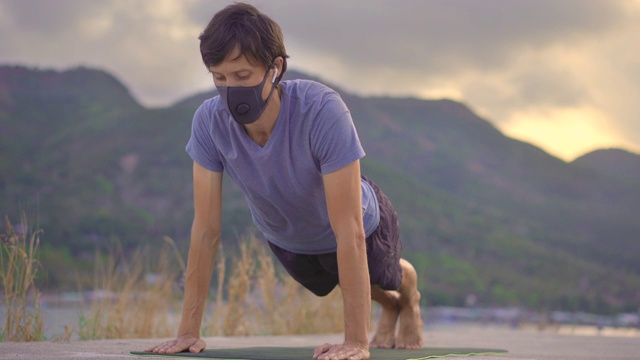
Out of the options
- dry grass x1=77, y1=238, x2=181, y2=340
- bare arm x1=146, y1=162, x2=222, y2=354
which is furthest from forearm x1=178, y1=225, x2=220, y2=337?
dry grass x1=77, y1=238, x2=181, y2=340

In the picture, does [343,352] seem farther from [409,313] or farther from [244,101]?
[409,313]

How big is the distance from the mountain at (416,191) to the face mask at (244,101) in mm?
29831

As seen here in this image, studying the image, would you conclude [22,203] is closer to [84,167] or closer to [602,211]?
[84,167]

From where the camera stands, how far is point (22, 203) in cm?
457

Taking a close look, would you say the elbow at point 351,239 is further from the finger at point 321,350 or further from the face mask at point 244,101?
the face mask at point 244,101

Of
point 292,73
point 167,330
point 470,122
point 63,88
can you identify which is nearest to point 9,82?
point 63,88

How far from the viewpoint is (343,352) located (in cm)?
272

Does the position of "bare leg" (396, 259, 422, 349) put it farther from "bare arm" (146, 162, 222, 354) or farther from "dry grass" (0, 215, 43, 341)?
"dry grass" (0, 215, 43, 341)

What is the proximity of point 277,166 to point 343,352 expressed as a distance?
72 cm

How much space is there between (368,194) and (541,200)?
216ft

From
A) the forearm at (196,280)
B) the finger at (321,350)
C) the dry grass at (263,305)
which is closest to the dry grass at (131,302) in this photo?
the dry grass at (263,305)

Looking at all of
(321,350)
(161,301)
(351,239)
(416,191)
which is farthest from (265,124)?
(416,191)

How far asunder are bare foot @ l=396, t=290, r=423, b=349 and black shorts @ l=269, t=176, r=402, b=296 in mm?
438

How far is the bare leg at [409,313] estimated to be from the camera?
4027mm
